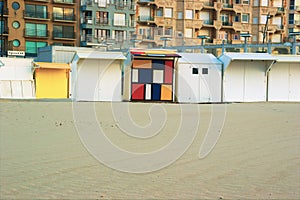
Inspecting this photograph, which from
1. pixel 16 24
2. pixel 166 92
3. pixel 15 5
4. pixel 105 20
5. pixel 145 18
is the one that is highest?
pixel 15 5

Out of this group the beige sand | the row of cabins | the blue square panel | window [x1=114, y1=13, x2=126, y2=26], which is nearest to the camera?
the beige sand

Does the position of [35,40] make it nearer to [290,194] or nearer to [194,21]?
[194,21]

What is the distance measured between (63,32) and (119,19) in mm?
8125

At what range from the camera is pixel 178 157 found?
24.1 ft

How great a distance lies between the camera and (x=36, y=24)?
174 feet

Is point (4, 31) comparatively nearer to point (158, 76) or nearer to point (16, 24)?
point (16, 24)

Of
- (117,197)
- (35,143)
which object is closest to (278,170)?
(117,197)

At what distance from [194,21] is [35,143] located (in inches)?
2202

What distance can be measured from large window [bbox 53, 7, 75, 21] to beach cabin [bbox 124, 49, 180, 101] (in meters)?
33.8

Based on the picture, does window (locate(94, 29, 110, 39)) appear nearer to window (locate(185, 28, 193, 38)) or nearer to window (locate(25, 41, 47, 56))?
window (locate(25, 41, 47, 56))

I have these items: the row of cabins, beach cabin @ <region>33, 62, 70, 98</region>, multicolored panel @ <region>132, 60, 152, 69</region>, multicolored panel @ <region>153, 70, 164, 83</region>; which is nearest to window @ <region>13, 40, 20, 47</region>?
the row of cabins

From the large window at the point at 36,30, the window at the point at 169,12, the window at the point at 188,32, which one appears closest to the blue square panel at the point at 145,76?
the large window at the point at 36,30

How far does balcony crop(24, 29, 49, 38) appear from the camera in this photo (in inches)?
2058

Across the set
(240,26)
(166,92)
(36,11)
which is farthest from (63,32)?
(166,92)
